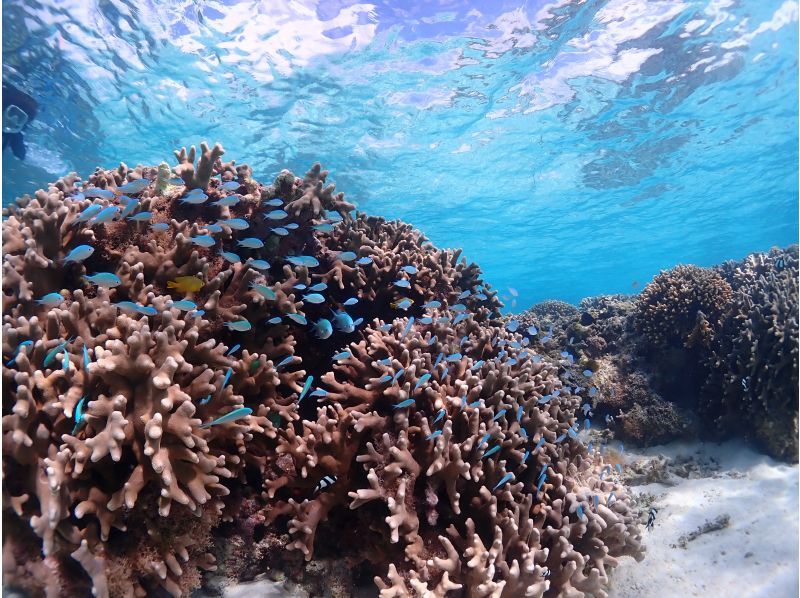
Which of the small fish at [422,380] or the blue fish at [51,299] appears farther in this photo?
the small fish at [422,380]

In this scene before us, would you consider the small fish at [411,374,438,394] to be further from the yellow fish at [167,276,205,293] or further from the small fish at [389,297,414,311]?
the yellow fish at [167,276,205,293]

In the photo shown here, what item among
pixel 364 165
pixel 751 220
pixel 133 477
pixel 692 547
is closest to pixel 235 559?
pixel 133 477

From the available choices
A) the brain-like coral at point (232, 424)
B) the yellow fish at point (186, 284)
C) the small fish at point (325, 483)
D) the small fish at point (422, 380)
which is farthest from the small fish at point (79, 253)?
the small fish at point (422, 380)

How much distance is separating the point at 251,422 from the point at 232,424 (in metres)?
0.28

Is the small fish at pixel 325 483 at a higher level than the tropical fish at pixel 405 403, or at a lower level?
lower

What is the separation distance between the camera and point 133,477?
2697 millimetres

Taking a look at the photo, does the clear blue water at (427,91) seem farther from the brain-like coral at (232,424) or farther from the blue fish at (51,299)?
the blue fish at (51,299)

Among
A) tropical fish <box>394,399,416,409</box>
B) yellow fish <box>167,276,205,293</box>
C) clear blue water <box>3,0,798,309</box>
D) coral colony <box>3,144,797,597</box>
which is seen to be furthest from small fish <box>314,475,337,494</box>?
clear blue water <box>3,0,798,309</box>

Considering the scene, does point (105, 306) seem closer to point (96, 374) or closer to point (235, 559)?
point (96, 374)

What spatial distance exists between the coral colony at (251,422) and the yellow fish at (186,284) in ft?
0.11

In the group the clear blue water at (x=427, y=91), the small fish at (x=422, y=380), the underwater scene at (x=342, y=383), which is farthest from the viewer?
the clear blue water at (x=427, y=91)

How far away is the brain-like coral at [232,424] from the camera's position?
2.67m

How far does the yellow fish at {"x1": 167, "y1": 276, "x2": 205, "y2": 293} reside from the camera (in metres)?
4.02

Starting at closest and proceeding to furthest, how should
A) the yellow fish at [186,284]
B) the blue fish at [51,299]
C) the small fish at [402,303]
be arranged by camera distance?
the blue fish at [51,299]
the yellow fish at [186,284]
the small fish at [402,303]
